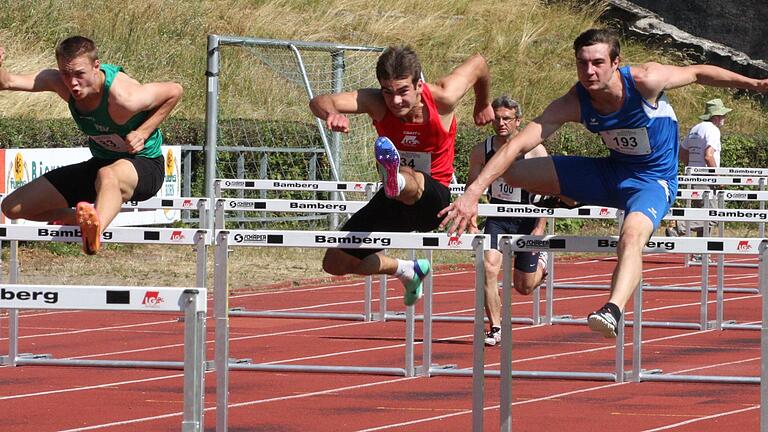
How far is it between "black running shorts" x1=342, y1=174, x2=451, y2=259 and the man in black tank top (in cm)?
229

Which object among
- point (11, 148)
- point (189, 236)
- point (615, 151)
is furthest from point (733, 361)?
point (11, 148)

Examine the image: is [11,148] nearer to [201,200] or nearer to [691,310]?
[201,200]

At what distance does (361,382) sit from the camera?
940cm

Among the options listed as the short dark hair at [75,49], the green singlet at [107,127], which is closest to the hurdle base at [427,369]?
the green singlet at [107,127]

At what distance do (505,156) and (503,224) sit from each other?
4045mm

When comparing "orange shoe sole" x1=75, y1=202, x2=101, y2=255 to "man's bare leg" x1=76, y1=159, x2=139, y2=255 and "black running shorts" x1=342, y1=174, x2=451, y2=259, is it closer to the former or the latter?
"man's bare leg" x1=76, y1=159, x2=139, y2=255

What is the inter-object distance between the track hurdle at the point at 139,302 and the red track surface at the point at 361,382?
10.3ft

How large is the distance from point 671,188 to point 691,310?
654 cm

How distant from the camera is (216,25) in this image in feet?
88.4

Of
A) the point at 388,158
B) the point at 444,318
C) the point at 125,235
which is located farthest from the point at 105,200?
the point at 444,318

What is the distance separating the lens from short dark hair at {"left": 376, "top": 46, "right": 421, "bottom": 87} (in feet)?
24.5

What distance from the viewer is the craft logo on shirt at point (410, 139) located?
7855 millimetres

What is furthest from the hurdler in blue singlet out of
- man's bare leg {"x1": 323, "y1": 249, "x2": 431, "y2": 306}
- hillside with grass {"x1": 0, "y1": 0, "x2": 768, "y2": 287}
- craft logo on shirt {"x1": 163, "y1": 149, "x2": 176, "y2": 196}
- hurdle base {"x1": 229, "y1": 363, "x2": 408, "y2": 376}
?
craft logo on shirt {"x1": 163, "y1": 149, "x2": 176, "y2": 196}

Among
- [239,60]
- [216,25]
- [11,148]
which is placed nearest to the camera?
[11,148]
